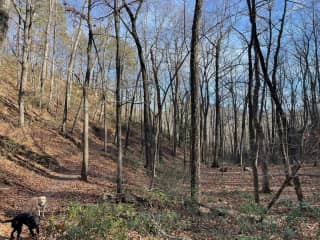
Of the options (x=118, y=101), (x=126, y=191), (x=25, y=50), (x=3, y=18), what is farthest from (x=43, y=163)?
(x=3, y=18)

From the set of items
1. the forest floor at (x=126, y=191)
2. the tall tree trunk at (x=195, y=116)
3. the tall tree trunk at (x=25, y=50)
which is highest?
the tall tree trunk at (x=25, y=50)

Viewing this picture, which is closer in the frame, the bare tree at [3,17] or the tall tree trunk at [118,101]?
the bare tree at [3,17]

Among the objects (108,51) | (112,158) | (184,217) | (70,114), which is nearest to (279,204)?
(184,217)

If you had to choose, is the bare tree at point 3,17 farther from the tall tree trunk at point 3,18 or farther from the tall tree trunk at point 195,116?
the tall tree trunk at point 195,116

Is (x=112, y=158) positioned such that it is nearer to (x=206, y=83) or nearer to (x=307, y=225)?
(x=206, y=83)

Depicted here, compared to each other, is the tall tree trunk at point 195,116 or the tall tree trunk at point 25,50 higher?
the tall tree trunk at point 25,50

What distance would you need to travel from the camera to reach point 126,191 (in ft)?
41.0

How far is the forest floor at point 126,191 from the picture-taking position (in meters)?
7.71

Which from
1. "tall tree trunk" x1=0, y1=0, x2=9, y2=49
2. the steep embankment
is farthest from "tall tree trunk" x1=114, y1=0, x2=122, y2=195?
"tall tree trunk" x1=0, y1=0, x2=9, y2=49

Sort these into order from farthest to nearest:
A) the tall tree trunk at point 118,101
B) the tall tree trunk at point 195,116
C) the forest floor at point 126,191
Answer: the tall tree trunk at point 118,101 → the tall tree trunk at point 195,116 → the forest floor at point 126,191

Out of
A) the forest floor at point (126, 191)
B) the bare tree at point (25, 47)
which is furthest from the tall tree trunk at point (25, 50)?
the forest floor at point (126, 191)

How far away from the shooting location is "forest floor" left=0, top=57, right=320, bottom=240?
7711 millimetres

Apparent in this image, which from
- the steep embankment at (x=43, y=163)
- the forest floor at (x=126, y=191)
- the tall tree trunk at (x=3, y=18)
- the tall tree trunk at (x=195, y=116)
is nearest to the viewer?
the tall tree trunk at (x=3, y=18)

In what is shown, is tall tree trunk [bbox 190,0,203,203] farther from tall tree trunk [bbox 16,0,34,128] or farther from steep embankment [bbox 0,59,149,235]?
tall tree trunk [bbox 16,0,34,128]
